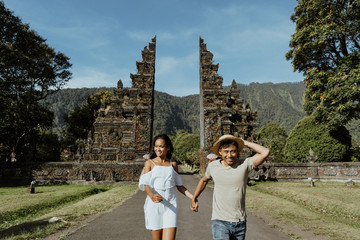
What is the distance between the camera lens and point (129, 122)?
20438mm

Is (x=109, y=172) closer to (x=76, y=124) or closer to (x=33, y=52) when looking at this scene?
(x=33, y=52)

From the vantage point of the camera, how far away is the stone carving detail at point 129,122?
18000 mm

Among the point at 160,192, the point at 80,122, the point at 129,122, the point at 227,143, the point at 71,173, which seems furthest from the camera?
the point at 80,122

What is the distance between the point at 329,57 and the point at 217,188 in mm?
21334

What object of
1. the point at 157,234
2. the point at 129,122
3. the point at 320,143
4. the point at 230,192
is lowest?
the point at 157,234

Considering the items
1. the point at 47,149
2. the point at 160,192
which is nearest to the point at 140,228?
the point at 160,192

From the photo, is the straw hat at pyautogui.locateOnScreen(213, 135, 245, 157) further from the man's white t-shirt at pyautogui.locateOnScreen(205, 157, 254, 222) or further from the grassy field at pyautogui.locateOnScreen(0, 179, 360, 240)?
the grassy field at pyautogui.locateOnScreen(0, 179, 360, 240)

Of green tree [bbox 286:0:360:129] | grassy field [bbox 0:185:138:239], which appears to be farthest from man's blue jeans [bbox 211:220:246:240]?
green tree [bbox 286:0:360:129]

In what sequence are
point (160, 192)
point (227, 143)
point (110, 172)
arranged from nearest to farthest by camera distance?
point (227, 143)
point (160, 192)
point (110, 172)

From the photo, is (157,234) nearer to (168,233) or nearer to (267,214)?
(168,233)

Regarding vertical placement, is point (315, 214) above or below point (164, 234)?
below

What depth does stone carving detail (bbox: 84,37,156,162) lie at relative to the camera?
18.0m

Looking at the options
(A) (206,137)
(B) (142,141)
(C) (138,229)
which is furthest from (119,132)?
(C) (138,229)

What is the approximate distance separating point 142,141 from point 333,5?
64.2ft
